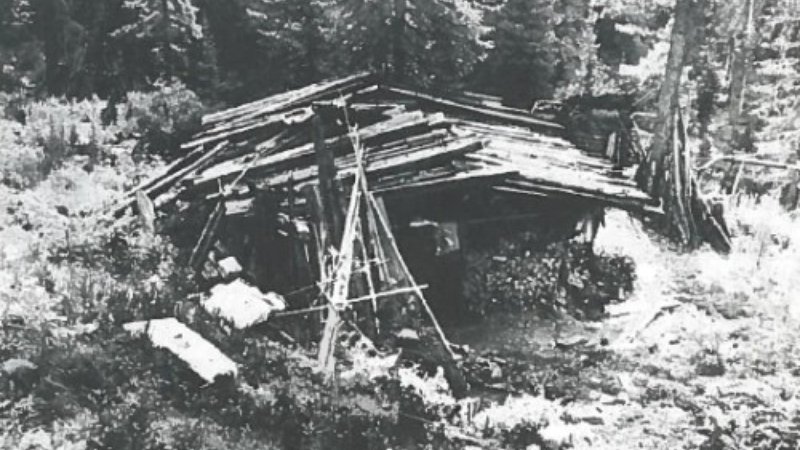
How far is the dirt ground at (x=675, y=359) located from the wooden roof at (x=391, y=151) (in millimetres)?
1991

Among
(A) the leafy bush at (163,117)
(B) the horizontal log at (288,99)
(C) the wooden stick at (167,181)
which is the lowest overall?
(C) the wooden stick at (167,181)

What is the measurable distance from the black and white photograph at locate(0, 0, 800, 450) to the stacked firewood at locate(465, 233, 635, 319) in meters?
0.04

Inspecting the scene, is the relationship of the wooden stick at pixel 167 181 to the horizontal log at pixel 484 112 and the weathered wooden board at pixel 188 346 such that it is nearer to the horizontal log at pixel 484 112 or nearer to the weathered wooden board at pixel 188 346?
the horizontal log at pixel 484 112

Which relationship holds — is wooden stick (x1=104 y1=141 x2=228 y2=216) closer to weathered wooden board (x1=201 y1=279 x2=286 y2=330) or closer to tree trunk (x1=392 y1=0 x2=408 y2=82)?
weathered wooden board (x1=201 y1=279 x2=286 y2=330)

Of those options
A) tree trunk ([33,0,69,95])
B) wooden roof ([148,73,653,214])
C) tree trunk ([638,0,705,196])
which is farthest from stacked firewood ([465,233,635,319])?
tree trunk ([33,0,69,95])

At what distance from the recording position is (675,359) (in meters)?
11.9

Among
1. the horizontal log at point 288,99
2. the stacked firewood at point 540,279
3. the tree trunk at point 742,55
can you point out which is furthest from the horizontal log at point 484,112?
the stacked firewood at point 540,279

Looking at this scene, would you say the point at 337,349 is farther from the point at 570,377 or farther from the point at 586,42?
the point at 586,42

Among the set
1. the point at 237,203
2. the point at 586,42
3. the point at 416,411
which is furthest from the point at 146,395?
the point at 586,42

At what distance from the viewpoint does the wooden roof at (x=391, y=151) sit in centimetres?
1256

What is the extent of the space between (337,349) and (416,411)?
1.70 meters

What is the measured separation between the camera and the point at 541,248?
14000mm

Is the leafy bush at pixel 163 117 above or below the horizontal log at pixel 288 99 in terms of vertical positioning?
below

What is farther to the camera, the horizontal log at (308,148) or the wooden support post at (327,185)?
the horizontal log at (308,148)
